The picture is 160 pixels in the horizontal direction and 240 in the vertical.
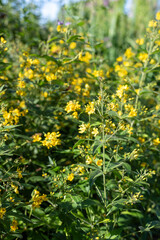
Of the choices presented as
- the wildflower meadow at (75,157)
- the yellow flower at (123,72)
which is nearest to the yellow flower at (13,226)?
the wildflower meadow at (75,157)

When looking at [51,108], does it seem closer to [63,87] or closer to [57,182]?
[63,87]

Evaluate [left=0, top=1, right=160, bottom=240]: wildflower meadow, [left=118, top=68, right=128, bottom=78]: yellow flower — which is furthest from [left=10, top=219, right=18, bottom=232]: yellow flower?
[left=118, top=68, right=128, bottom=78]: yellow flower

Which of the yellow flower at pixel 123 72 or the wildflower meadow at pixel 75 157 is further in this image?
the yellow flower at pixel 123 72

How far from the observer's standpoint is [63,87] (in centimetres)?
225

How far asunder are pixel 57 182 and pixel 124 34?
25.3 ft

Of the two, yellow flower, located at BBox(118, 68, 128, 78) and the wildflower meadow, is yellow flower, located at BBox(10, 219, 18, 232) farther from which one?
yellow flower, located at BBox(118, 68, 128, 78)

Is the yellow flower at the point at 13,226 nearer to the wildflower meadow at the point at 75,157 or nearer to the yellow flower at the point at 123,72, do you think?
the wildflower meadow at the point at 75,157

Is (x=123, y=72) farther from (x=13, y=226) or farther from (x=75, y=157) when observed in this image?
(x=13, y=226)

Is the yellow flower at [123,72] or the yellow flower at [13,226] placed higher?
the yellow flower at [123,72]

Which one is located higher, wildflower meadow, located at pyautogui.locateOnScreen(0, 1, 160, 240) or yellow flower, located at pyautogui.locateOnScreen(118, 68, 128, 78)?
yellow flower, located at pyautogui.locateOnScreen(118, 68, 128, 78)

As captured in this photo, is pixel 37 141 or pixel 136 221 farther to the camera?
pixel 136 221

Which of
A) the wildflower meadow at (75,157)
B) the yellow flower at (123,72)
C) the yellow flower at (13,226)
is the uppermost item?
the yellow flower at (123,72)

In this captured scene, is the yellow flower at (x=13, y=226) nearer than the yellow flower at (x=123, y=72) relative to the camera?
Yes

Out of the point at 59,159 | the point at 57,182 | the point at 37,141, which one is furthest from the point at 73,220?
the point at 59,159
